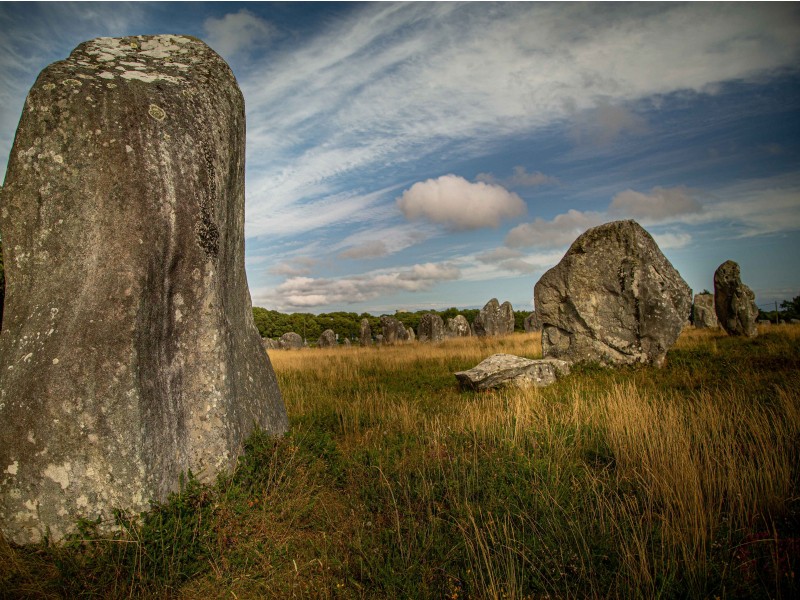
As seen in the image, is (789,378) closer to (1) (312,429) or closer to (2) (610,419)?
(2) (610,419)

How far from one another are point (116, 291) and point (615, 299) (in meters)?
10.9

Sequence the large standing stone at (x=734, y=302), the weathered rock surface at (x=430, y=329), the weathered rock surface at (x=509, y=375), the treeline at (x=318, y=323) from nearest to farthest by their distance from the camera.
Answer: the weathered rock surface at (x=509, y=375) → the large standing stone at (x=734, y=302) → the weathered rock surface at (x=430, y=329) → the treeline at (x=318, y=323)

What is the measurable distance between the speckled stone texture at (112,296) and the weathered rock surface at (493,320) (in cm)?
2586

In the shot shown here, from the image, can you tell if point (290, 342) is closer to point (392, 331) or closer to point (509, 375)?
point (392, 331)

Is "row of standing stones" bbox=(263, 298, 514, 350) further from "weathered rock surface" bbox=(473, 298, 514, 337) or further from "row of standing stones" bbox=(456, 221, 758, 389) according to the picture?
"row of standing stones" bbox=(456, 221, 758, 389)

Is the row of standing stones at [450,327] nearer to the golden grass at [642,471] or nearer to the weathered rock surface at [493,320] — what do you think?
the weathered rock surface at [493,320]

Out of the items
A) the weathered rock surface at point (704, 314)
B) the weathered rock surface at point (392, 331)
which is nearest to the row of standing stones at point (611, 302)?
the weathered rock surface at point (392, 331)

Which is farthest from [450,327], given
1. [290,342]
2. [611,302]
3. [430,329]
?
[611,302]

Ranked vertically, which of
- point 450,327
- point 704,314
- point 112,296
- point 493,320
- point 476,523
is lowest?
point 476,523

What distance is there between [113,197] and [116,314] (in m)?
1.00

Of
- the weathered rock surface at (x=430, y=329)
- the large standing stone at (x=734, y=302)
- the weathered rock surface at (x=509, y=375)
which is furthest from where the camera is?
the weathered rock surface at (x=430, y=329)

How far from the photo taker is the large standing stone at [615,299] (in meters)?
Result: 10.9

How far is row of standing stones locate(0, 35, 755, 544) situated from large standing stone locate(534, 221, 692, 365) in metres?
9.38

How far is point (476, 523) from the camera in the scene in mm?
3443
